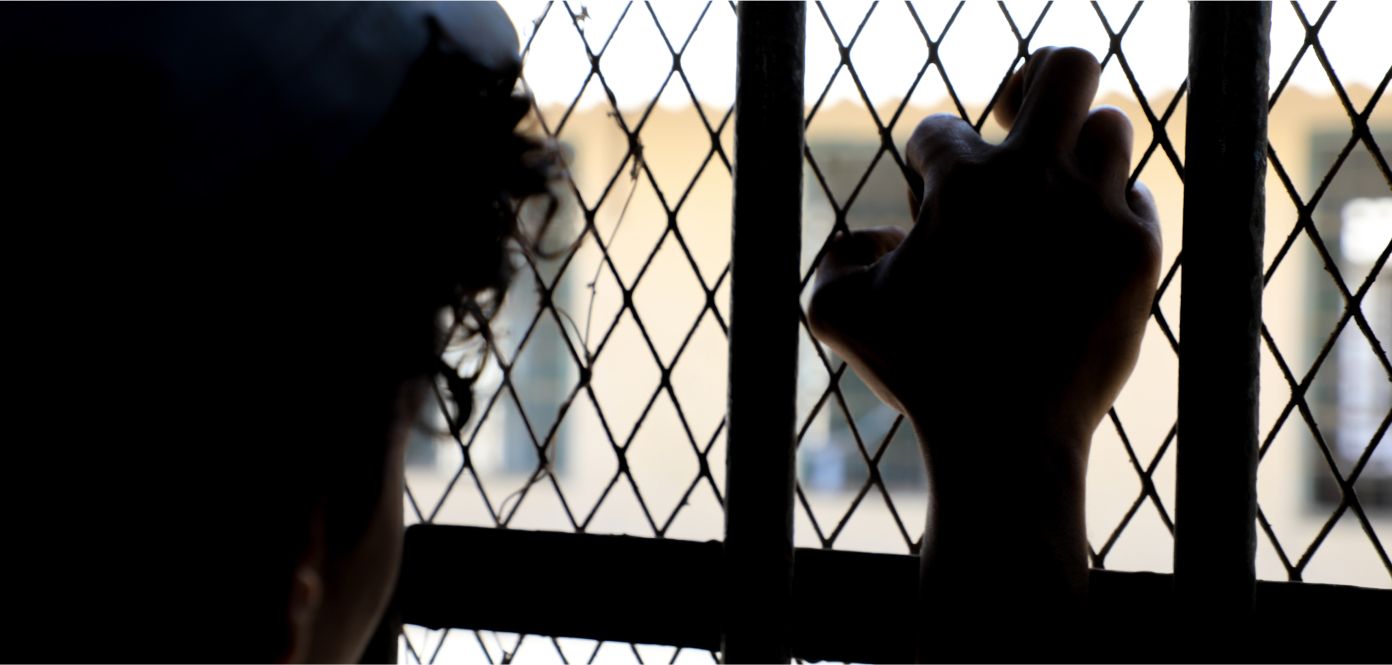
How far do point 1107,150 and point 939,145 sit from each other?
0.12 m

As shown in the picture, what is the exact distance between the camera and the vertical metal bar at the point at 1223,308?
60 cm

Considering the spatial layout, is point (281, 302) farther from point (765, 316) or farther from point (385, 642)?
point (385, 642)

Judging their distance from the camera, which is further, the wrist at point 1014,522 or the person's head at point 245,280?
the wrist at point 1014,522

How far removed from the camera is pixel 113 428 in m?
0.42

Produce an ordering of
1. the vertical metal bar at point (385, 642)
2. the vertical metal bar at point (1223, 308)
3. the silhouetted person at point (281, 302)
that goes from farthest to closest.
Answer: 1. the vertical metal bar at point (385, 642)
2. the vertical metal bar at point (1223, 308)
3. the silhouetted person at point (281, 302)

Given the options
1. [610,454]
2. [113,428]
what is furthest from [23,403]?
[610,454]

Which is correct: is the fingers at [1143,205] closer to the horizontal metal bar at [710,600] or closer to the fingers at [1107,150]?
the fingers at [1107,150]

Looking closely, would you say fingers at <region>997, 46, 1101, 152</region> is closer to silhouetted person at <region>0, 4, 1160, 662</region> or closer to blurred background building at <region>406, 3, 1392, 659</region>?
silhouetted person at <region>0, 4, 1160, 662</region>

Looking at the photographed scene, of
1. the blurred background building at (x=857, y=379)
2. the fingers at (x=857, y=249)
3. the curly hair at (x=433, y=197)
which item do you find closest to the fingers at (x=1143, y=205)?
the fingers at (x=857, y=249)

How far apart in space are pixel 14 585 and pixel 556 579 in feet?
1.36

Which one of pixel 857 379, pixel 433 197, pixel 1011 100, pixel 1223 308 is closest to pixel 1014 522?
pixel 1223 308

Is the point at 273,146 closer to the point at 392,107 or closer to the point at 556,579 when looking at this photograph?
the point at 392,107

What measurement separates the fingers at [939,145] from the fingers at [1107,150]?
0.07 metres

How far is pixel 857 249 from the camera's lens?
699 millimetres
